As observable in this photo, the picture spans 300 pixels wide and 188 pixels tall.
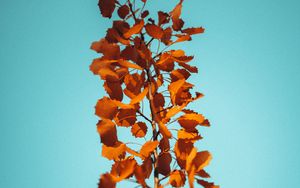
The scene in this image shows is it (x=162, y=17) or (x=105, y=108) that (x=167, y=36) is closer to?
(x=162, y=17)

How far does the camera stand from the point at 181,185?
5.68 feet

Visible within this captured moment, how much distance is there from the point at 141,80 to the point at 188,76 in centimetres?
38

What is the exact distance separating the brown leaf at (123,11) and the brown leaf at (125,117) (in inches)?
28.0

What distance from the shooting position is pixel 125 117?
1922 mm

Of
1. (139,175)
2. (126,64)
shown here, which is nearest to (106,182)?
(139,175)

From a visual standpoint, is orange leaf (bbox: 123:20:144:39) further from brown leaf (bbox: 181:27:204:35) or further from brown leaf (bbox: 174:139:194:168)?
brown leaf (bbox: 174:139:194:168)

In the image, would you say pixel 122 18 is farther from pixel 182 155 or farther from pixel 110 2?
pixel 182 155

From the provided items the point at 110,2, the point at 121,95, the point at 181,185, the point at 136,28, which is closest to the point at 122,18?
the point at 110,2

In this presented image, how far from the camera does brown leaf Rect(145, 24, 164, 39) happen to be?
1915 millimetres

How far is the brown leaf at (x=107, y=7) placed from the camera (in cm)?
210

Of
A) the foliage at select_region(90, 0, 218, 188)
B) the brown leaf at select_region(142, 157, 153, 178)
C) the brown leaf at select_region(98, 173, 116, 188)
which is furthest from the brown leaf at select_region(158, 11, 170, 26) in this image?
the brown leaf at select_region(98, 173, 116, 188)

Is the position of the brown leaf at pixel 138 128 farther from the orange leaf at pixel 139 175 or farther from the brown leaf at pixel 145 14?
the brown leaf at pixel 145 14

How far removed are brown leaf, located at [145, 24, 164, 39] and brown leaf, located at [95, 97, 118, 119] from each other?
539mm

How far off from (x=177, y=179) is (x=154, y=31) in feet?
3.21
